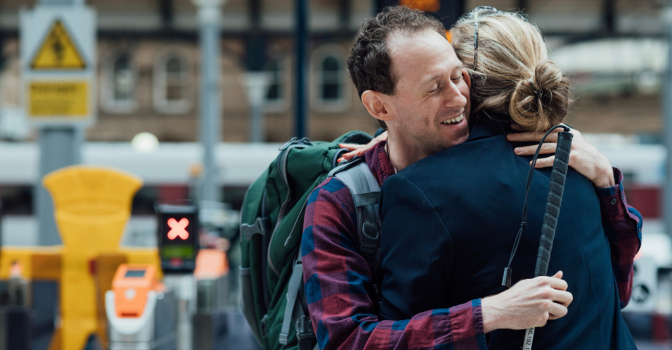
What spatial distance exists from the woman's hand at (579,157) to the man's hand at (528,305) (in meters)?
0.29

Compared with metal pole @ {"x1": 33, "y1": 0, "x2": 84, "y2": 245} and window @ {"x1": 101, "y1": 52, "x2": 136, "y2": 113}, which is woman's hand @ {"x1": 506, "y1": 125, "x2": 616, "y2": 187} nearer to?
metal pole @ {"x1": 33, "y1": 0, "x2": 84, "y2": 245}

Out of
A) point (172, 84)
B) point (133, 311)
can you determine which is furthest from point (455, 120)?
point (172, 84)

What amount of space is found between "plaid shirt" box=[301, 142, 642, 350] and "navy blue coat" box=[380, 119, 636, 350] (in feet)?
0.21

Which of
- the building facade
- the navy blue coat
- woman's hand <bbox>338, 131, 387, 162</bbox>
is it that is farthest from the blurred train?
A: the navy blue coat

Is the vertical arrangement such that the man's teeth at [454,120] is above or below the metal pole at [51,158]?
above

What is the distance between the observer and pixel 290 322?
73.0 inches

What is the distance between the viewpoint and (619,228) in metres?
1.69

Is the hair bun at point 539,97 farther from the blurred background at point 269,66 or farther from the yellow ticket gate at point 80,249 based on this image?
the blurred background at point 269,66

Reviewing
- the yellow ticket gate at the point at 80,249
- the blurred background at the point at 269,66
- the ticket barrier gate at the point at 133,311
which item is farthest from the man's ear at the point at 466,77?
the blurred background at the point at 269,66

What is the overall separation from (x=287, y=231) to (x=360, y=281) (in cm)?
49

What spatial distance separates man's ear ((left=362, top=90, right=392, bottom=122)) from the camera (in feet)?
5.36

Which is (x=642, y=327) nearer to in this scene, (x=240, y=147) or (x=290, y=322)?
(x=290, y=322)

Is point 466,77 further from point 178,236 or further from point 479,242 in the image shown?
point 178,236

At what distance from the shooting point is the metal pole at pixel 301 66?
200 inches
